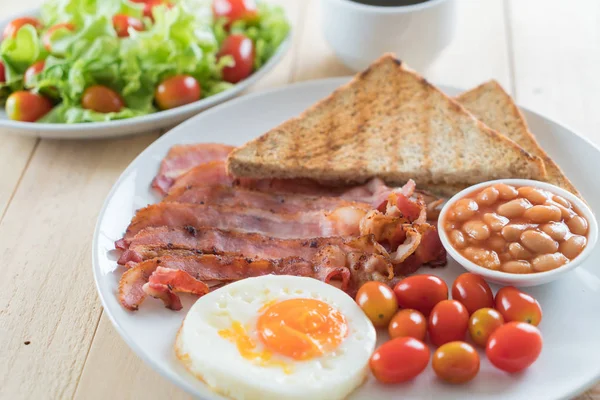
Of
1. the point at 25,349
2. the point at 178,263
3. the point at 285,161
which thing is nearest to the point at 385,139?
the point at 285,161

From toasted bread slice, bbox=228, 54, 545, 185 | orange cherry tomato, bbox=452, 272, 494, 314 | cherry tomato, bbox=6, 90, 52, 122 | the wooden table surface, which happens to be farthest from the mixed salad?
orange cherry tomato, bbox=452, 272, 494, 314

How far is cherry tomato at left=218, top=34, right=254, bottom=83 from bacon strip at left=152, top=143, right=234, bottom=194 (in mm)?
850

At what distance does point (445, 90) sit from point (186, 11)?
1647 mm

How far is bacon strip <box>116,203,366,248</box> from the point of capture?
118 inches

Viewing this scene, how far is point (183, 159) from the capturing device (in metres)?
3.49

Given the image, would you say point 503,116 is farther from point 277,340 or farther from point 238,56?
point 277,340

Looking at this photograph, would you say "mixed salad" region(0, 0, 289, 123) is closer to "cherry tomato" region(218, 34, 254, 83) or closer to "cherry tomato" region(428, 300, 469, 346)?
"cherry tomato" region(218, 34, 254, 83)

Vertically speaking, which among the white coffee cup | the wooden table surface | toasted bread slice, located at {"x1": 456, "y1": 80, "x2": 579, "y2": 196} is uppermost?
the white coffee cup

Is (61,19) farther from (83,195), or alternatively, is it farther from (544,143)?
(544,143)

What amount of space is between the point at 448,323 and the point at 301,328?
54 cm

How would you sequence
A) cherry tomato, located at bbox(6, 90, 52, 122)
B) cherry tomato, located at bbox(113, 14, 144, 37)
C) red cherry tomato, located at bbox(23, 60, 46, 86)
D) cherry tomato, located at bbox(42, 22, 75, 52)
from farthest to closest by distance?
1. cherry tomato, located at bbox(113, 14, 144, 37)
2. cherry tomato, located at bbox(42, 22, 75, 52)
3. red cherry tomato, located at bbox(23, 60, 46, 86)
4. cherry tomato, located at bbox(6, 90, 52, 122)

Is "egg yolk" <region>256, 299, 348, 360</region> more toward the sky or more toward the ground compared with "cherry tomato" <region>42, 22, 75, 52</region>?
more toward the ground

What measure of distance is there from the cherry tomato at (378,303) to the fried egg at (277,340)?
4 cm

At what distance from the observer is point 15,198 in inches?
144
